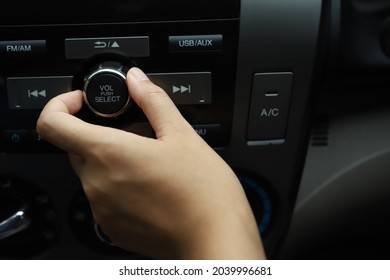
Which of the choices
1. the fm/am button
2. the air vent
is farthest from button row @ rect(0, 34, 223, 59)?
the air vent

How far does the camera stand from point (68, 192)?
2.34 ft

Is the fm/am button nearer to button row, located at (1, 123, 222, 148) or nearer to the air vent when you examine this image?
button row, located at (1, 123, 222, 148)

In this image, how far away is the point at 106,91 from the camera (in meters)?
0.62

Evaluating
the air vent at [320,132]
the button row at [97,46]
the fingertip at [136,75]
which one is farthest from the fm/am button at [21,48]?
the air vent at [320,132]

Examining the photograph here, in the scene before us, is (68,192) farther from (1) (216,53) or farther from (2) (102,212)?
(1) (216,53)

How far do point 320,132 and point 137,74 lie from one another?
0.30 metres

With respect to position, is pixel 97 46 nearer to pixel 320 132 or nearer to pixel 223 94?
pixel 223 94

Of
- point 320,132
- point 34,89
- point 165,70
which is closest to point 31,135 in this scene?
point 34,89

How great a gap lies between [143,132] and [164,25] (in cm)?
13

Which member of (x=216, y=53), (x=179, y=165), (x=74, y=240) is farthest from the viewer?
(x=74, y=240)

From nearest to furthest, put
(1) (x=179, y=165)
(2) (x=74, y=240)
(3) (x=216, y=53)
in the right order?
(1) (x=179, y=165)
(3) (x=216, y=53)
(2) (x=74, y=240)

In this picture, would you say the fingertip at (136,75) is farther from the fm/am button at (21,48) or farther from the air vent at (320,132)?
the air vent at (320,132)

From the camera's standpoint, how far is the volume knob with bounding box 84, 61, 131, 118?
2.02ft

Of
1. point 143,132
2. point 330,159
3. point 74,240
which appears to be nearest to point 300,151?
point 330,159
